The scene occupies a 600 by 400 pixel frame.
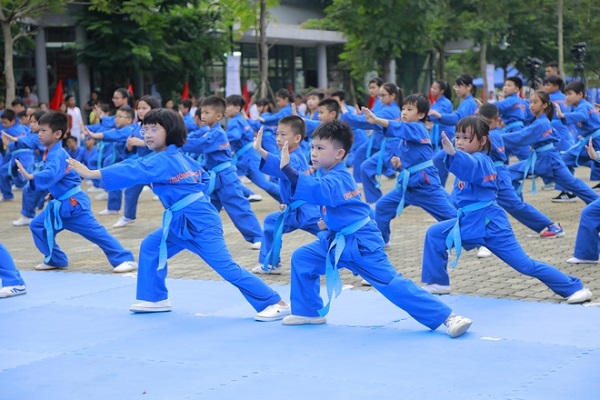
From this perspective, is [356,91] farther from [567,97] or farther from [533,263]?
[533,263]

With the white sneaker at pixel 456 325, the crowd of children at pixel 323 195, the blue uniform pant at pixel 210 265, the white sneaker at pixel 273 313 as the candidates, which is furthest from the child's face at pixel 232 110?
the white sneaker at pixel 456 325

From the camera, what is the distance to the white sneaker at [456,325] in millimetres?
6102

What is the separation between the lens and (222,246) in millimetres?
7004

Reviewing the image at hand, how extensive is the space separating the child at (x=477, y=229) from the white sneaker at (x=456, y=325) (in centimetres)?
111

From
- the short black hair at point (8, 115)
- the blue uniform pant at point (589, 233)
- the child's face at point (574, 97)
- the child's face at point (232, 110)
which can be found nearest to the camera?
the blue uniform pant at point (589, 233)

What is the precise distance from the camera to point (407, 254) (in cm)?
976

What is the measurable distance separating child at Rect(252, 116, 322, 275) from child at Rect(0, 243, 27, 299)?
6.54 feet

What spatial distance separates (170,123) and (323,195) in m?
1.42

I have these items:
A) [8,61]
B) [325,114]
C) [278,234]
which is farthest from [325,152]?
[8,61]

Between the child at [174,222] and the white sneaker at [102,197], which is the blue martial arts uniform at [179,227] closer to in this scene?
the child at [174,222]

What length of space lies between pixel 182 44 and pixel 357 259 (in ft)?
60.5

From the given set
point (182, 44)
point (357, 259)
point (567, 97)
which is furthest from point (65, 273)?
point (182, 44)

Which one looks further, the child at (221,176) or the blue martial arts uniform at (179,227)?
the child at (221,176)

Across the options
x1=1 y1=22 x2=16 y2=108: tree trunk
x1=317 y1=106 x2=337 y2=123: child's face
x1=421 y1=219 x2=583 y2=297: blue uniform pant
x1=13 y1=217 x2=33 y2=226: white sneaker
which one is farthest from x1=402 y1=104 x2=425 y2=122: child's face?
x1=1 y1=22 x2=16 y2=108: tree trunk
